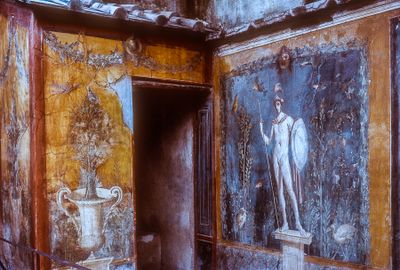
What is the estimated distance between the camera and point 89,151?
4.71 m

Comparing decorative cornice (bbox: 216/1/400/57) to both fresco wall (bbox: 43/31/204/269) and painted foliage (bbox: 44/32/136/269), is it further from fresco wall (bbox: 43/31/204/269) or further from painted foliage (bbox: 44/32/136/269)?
painted foliage (bbox: 44/32/136/269)

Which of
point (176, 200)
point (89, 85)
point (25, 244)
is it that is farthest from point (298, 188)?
point (25, 244)

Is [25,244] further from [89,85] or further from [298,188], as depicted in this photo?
[298,188]

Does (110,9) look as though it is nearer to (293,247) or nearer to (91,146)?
(91,146)

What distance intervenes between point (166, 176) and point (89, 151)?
203 centimetres

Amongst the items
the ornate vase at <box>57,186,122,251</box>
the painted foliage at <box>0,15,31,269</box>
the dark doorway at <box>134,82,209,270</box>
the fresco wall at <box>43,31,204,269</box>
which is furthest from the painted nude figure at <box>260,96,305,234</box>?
the painted foliage at <box>0,15,31,269</box>

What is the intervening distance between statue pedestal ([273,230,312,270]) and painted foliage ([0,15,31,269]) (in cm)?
286

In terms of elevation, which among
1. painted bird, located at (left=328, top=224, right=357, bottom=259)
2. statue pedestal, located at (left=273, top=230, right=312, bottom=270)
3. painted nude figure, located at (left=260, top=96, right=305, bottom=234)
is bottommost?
statue pedestal, located at (left=273, top=230, right=312, bottom=270)

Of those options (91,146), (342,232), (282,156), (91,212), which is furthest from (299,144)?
(91,212)

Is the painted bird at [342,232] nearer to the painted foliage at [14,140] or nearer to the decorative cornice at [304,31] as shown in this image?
the decorative cornice at [304,31]

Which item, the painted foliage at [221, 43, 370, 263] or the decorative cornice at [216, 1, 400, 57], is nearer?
the decorative cornice at [216, 1, 400, 57]

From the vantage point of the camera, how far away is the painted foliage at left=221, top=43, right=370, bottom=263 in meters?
4.16

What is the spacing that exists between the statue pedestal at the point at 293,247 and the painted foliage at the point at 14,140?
2.86m

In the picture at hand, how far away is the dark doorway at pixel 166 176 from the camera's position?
6.04 metres
